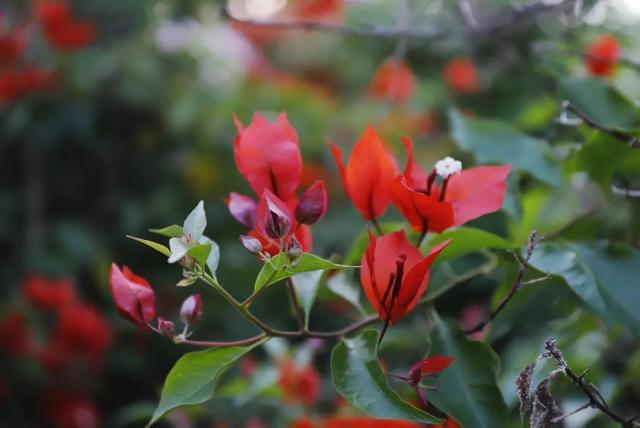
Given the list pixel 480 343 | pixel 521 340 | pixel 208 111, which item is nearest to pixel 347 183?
pixel 480 343

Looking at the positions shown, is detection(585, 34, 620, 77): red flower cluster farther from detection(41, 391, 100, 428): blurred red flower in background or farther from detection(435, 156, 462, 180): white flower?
detection(41, 391, 100, 428): blurred red flower in background

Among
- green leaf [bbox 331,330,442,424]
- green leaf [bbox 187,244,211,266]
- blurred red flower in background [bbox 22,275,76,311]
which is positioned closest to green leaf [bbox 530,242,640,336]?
green leaf [bbox 331,330,442,424]

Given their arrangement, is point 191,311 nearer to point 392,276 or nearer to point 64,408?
point 392,276

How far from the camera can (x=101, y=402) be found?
1857 mm

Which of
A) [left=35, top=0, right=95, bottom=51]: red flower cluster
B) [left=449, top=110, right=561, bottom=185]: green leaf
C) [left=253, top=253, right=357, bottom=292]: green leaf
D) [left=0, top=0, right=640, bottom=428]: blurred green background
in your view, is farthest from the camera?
[left=35, top=0, right=95, bottom=51]: red flower cluster

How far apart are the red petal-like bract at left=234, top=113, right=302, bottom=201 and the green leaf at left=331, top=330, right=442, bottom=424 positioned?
0.12 m

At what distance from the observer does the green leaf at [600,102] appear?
705 millimetres

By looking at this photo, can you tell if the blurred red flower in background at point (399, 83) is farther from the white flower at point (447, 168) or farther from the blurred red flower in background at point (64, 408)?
the white flower at point (447, 168)

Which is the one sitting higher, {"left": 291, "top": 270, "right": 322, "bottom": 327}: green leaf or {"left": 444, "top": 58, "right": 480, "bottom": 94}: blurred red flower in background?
{"left": 291, "top": 270, "right": 322, "bottom": 327}: green leaf

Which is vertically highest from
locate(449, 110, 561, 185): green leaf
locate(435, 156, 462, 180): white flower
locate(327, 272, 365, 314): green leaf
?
locate(435, 156, 462, 180): white flower

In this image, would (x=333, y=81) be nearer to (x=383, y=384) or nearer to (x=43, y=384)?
(x=43, y=384)

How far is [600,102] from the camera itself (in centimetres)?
72

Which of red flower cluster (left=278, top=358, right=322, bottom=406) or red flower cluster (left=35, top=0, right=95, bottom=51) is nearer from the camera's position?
red flower cluster (left=278, top=358, right=322, bottom=406)

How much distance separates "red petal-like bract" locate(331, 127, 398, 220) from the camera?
1.85 feet
